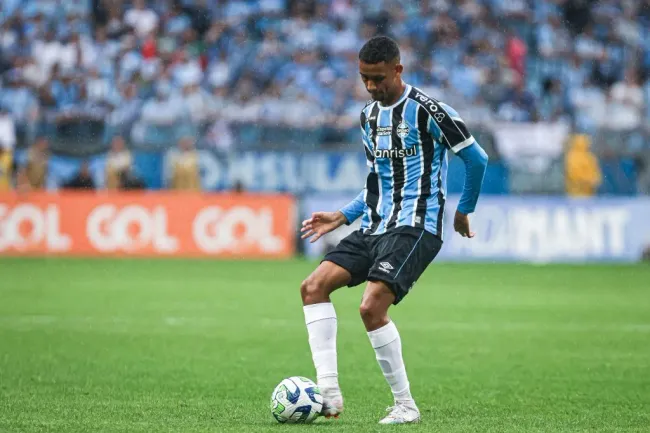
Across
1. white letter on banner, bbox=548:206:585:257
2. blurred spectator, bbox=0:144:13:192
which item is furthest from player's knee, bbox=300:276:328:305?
blurred spectator, bbox=0:144:13:192

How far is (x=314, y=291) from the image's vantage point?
6.79m

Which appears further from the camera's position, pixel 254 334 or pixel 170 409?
pixel 254 334

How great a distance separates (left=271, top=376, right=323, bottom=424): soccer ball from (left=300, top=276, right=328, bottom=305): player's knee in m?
0.47

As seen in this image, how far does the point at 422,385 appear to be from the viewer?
8.53m

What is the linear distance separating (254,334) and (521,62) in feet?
57.7

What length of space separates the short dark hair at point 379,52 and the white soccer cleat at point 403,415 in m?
1.97

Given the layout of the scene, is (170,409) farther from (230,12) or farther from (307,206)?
(230,12)

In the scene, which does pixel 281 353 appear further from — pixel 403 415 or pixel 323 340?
pixel 403 415

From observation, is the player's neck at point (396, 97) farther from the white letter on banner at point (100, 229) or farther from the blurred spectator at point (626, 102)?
the blurred spectator at point (626, 102)

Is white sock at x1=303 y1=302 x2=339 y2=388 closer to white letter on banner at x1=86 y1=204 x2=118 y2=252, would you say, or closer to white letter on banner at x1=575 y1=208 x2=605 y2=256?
white letter on banner at x1=86 y1=204 x2=118 y2=252

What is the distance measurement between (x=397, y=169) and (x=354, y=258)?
593 millimetres

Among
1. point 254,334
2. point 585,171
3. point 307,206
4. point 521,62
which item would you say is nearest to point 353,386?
point 254,334

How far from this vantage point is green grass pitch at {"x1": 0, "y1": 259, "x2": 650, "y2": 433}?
6953mm

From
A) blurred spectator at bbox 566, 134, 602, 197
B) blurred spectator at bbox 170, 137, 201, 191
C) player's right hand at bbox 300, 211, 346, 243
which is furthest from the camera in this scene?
blurred spectator at bbox 566, 134, 602, 197
